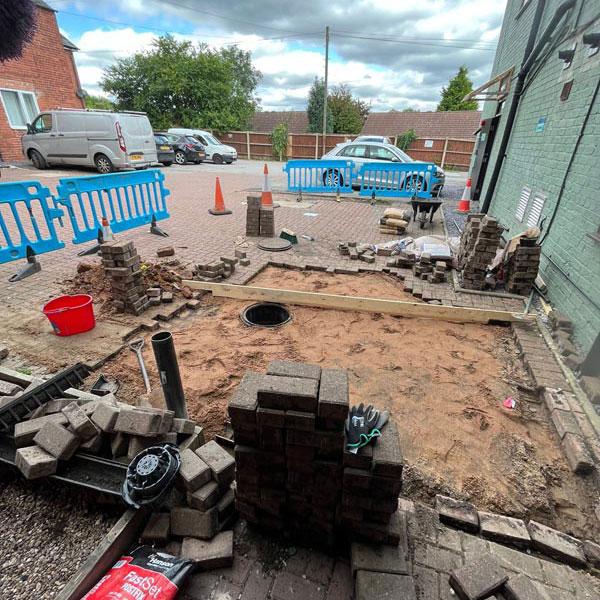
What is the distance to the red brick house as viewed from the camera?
51.0 feet

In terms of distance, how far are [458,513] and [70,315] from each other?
4.19 m

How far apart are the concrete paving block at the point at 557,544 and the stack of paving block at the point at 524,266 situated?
153 inches

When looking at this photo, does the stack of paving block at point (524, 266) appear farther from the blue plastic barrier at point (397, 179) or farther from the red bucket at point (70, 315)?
the blue plastic barrier at point (397, 179)

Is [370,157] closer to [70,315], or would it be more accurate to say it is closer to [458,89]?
[70,315]

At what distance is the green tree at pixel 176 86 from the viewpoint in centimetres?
2917

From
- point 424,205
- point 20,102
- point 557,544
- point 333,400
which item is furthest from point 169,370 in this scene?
point 20,102

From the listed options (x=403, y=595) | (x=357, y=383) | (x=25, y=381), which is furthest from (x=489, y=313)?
(x=25, y=381)

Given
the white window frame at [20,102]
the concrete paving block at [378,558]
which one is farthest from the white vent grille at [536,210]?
the white window frame at [20,102]

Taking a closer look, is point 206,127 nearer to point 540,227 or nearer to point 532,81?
point 532,81

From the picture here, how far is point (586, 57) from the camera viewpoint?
4898mm

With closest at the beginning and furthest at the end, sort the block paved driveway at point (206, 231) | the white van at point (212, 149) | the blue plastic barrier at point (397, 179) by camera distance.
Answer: the block paved driveway at point (206, 231) < the blue plastic barrier at point (397, 179) < the white van at point (212, 149)

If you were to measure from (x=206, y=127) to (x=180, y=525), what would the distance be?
114 ft

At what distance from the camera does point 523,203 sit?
6.85 m

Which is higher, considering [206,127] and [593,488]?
[206,127]
